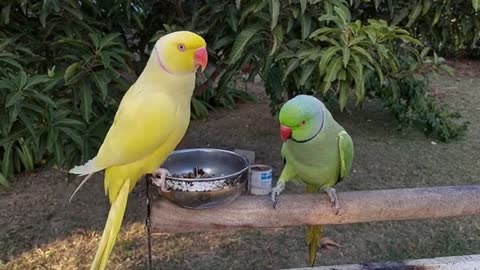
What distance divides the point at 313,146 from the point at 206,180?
40 centimetres

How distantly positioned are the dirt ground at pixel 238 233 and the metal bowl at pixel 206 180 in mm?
1009

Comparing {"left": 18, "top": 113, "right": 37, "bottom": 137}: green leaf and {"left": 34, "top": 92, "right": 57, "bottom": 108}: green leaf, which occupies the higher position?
{"left": 34, "top": 92, "right": 57, "bottom": 108}: green leaf

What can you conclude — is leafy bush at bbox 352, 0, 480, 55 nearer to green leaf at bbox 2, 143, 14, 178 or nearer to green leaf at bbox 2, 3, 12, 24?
green leaf at bbox 2, 3, 12, 24

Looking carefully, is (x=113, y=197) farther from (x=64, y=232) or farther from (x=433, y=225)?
(x=433, y=225)

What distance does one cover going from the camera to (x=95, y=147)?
2270 millimetres

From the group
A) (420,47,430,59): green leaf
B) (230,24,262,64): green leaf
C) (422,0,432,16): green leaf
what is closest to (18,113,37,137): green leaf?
(230,24,262,64): green leaf

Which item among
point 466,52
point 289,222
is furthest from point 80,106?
point 466,52

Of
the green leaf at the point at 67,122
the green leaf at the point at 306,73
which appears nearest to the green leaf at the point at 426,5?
the green leaf at the point at 306,73

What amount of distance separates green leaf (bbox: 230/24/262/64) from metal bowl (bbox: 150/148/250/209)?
47 centimetres

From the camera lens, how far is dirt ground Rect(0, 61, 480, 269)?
8.83ft

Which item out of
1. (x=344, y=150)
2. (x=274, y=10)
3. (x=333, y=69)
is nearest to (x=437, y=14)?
(x=333, y=69)

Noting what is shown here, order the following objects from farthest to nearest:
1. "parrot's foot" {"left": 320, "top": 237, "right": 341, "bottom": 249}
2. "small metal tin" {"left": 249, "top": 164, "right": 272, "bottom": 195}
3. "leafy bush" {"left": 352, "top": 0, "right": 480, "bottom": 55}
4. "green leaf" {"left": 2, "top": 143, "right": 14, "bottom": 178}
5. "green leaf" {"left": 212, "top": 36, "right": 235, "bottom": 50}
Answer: "green leaf" {"left": 2, "top": 143, "right": 14, "bottom": 178} < "parrot's foot" {"left": 320, "top": 237, "right": 341, "bottom": 249} < "leafy bush" {"left": 352, "top": 0, "right": 480, "bottom": 55} < "green leaf" {"left": 212, "top": 36, "right": 235, "bottom": 50} < "small metal tin" {"left": 249, "top": 164, "right": 272, "bottom": 195}

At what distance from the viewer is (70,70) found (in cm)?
204

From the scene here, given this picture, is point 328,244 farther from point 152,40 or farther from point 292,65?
point 152,40
